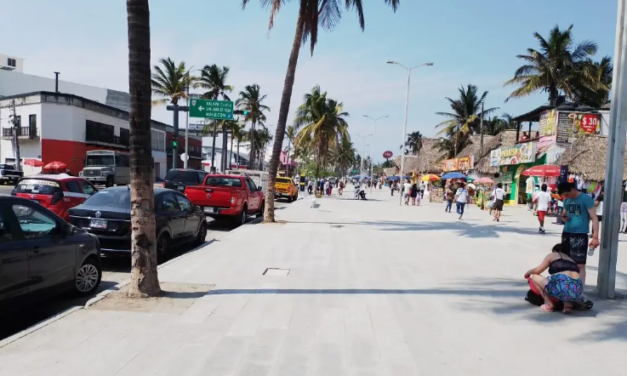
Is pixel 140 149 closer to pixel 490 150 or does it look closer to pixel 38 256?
pixel 38 256

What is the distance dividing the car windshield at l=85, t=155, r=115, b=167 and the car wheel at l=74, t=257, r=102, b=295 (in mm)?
30261

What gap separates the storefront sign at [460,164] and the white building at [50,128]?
3514 cm

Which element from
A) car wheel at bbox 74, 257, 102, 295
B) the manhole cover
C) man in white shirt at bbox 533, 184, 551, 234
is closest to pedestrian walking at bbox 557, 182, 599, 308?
the manhole cover

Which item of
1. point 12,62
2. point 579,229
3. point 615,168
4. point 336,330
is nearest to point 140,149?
point 336,330

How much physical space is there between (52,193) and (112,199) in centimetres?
329

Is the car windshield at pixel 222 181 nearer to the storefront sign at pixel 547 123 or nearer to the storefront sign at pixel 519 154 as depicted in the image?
the storefront sign at pixel 547 123

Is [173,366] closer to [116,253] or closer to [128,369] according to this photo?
[128,369]

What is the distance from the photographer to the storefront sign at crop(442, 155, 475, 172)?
39078mm

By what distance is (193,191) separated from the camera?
47.5ft

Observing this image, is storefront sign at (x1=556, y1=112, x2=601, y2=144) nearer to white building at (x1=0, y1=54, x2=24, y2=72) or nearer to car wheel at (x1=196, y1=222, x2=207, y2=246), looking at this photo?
car wheel at (x1=196, y1=222, x2=207, y2=246)

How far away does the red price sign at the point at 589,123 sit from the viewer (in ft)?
78.0

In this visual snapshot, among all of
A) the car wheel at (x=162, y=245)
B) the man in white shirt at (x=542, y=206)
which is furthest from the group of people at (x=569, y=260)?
the man in white shirt at (x=542, y=206)

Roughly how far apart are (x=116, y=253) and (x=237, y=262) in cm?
214

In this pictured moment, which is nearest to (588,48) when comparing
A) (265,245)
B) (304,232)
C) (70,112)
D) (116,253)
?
(304,232)
